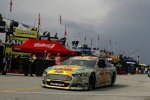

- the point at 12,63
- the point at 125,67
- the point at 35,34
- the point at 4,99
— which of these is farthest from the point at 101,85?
the point at 125,67

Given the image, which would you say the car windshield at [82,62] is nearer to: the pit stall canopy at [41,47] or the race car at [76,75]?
the race car at [76,75]

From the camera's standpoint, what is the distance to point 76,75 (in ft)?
53.3

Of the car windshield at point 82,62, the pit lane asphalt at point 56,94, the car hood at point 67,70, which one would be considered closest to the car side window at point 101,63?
the car windshield at point 82,62

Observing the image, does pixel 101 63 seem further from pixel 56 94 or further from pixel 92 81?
pixel 56 94

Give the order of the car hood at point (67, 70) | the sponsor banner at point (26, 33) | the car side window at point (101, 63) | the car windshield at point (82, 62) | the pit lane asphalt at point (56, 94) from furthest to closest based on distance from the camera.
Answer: the sponsor banner at point (26, 33), the car side window at point (101, 63), the car windshield at point (82, 62), the car hood at point (67, 70), the pit lane asphalt at point (56, 94)

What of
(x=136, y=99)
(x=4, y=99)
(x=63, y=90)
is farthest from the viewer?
(x=63, y=90)

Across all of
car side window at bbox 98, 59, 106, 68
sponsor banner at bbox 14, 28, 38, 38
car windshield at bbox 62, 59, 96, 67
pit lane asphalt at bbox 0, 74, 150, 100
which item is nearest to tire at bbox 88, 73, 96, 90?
pit lane asphalt at bbox 0, 74, 150, 100

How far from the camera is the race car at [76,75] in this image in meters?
16.2

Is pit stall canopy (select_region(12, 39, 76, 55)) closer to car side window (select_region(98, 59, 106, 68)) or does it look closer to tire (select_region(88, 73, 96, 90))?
car side window (select_region(98, 59, 106, 68))

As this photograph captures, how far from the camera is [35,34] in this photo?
153 feet

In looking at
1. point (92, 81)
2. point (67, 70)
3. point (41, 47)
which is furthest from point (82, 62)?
point (41, 47)

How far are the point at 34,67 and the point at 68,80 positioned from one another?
12478 millimetres

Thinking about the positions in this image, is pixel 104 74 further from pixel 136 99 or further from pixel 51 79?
pixel 136 99

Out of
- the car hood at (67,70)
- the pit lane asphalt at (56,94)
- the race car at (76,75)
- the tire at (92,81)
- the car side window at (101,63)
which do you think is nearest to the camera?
the pit lane asphalt at (56,94)
